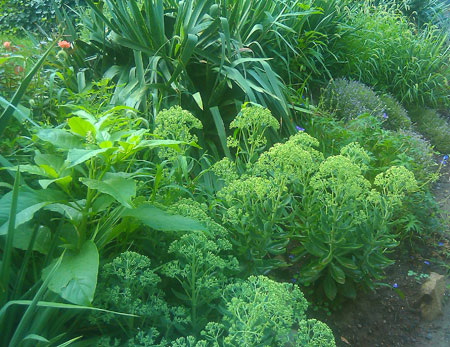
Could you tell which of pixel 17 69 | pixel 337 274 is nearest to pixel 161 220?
pixel 337 274

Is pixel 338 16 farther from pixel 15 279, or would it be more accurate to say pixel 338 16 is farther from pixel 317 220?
pixel 15 279

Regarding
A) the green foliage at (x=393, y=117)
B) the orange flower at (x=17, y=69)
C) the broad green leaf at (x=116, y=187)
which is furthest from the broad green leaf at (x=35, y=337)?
the green foliage at (x=393, y=117)

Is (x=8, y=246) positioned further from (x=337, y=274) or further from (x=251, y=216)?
(x=337, y=274)

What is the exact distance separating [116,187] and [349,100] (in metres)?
4.31

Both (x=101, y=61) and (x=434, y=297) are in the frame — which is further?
(x=101, y=61)

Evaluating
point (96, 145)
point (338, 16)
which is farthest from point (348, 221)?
point (338, 16)

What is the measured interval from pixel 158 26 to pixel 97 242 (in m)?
2.55

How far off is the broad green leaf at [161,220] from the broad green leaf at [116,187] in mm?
137

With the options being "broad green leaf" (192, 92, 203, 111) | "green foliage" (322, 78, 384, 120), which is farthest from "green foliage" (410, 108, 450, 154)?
"broad green leaf" (192, 92, 203, 111)

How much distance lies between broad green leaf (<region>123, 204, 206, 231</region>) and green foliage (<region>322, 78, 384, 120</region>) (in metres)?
3.77

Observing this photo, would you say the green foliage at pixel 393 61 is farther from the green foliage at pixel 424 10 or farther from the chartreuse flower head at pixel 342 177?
the green foliage at pixel 424 10

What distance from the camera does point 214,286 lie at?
1.78 metres

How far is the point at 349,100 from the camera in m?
5.41

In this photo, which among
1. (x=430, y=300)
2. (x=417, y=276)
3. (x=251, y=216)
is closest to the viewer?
(x=251, y=216)
